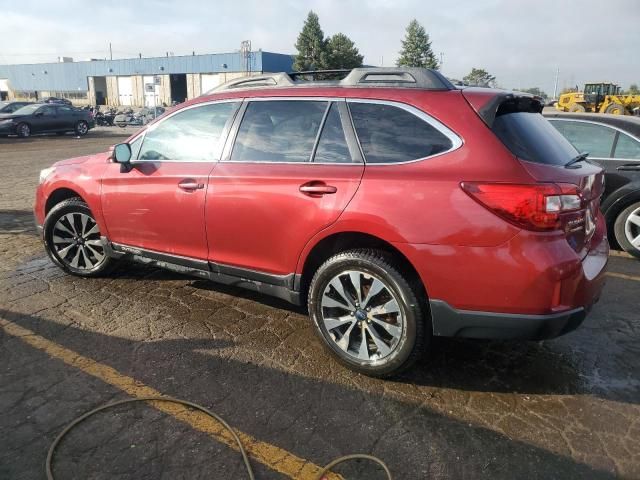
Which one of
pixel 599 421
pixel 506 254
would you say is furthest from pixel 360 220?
pixel 599 421

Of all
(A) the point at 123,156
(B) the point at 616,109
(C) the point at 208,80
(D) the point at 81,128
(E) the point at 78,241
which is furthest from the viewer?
(C) the point at 208,80

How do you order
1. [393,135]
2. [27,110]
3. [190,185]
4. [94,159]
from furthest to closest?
[27,110] < [94,159] < [190,185] < [393,135]

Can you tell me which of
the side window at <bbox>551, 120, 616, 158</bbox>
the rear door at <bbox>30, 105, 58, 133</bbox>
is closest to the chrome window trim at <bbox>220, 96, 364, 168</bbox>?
the side window at <bbox>551, 120, 616, 158</bbox>

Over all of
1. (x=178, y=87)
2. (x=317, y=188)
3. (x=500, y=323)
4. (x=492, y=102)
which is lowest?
(x=500, y=323)

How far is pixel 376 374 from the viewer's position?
10.2ft

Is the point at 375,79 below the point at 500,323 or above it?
above

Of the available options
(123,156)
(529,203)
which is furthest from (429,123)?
(123,156)

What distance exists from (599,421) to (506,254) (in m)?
1.07

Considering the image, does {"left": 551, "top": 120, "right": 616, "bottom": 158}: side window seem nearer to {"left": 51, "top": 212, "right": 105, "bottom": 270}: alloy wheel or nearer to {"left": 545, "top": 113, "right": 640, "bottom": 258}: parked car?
{"left": 545, "top": 113, "right": 640, "bottom": 258}: parked car

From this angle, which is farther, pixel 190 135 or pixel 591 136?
pixel 591 136

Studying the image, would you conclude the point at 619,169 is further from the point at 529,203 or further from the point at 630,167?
the point at 529,203

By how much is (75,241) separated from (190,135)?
175 centimetres

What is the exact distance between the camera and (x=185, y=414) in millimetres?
2773

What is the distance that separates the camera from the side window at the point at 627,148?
5730mm
